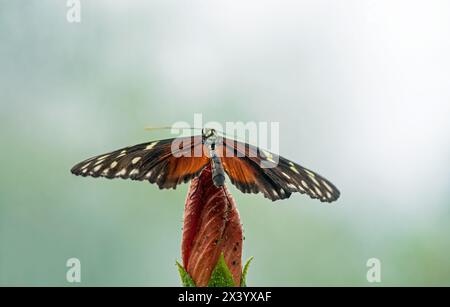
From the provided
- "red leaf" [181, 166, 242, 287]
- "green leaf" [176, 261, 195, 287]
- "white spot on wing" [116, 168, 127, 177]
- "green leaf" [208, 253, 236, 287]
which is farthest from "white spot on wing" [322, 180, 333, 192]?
"white spot on wing" [116, 168, 127, 177]

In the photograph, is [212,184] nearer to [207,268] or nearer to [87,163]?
[207,268]

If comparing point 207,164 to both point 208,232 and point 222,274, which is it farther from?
point 222,274

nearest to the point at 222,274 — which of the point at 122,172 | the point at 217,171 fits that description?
the point at 217,171

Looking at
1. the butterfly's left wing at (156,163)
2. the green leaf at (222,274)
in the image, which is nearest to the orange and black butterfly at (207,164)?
the butterfly's left wing at (156,163)

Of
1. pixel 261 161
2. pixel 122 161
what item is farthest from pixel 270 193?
pixel 122 161

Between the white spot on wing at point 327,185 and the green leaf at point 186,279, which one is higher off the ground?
the white spot on wing at point 327,185

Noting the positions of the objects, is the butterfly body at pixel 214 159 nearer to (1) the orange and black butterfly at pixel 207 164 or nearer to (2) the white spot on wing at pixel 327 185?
(1) the orange and black butterfly at pixel 207 164

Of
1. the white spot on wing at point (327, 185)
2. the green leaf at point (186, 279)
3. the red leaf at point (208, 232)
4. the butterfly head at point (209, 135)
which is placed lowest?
the green leaf at point (186, 279)

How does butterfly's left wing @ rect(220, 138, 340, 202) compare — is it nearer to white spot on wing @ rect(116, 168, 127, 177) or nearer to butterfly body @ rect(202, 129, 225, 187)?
butterfly body @ rect(202, 129, 225, 187)

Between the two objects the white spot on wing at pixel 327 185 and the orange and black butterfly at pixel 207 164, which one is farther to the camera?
the white spot on wing at pixel 327 185
